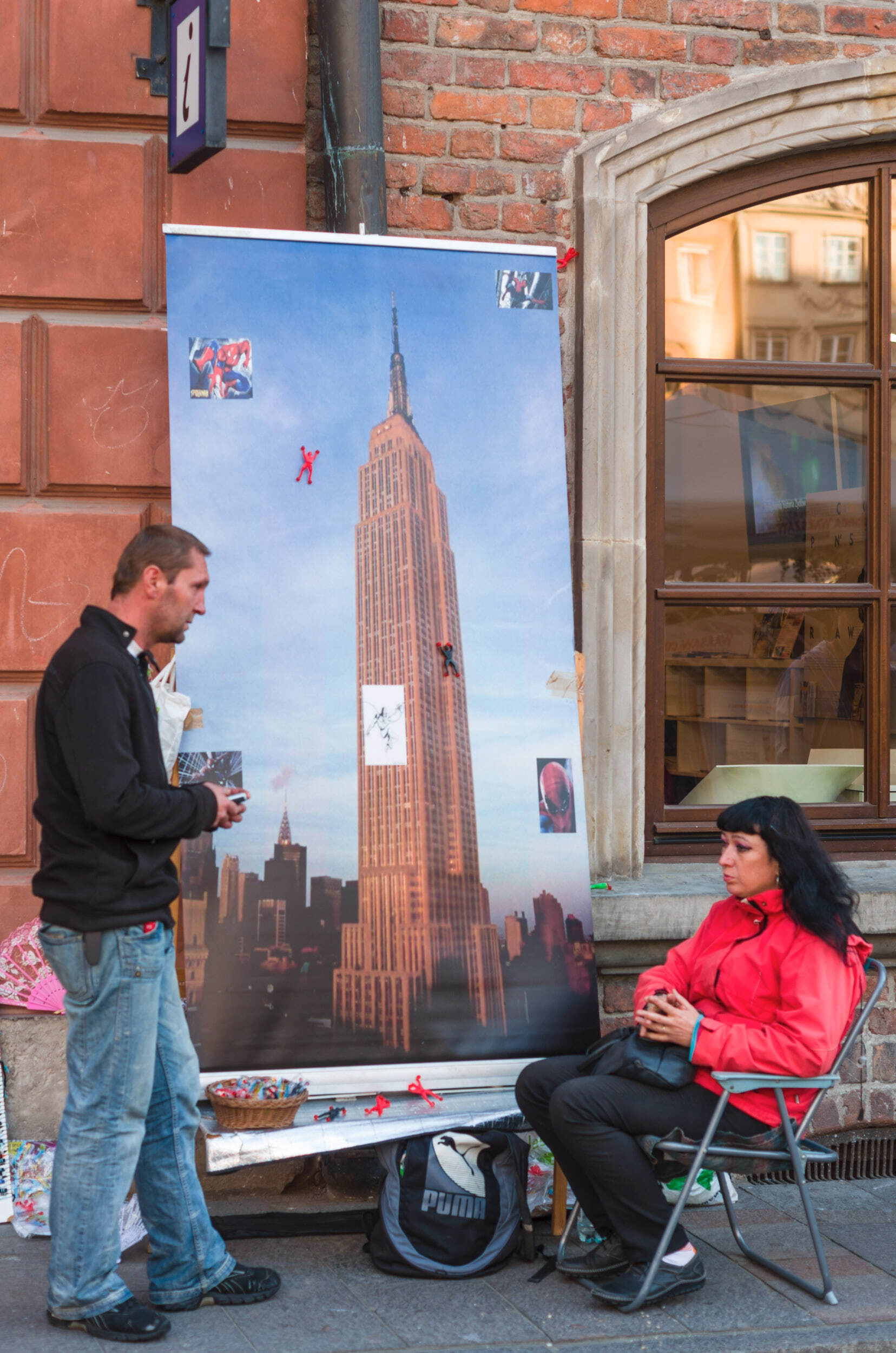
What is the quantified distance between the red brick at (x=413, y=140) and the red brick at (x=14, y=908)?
2656mm

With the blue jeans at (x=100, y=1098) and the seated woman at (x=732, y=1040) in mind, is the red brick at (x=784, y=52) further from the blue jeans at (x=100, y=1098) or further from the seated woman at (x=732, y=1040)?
the blue jeans at (x=100, y=1098)

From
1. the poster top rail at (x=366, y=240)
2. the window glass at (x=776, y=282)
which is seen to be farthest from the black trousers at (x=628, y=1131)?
the window glass at (x=776, y=282)

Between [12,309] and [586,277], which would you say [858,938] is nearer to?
[586,277]

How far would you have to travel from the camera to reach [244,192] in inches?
165

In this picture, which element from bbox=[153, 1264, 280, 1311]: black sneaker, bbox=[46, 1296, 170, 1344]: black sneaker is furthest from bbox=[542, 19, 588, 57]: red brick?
bbox=[46, 1296, 170, 1344]: black sneaker

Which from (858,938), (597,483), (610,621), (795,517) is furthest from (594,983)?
(795,517)

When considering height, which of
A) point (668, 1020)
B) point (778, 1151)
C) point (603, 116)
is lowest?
point (778, 1151)

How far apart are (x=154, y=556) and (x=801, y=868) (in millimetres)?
1743

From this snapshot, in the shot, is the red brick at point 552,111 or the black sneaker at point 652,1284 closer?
the black sneaker at point 652,1284

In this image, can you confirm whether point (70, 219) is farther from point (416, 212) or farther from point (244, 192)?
point (416, 212)

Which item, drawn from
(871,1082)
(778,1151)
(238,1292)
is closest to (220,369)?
(238,1292)

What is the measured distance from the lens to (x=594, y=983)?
3.67 m

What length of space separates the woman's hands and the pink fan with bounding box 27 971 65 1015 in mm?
1797

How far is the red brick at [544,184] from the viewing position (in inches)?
175
